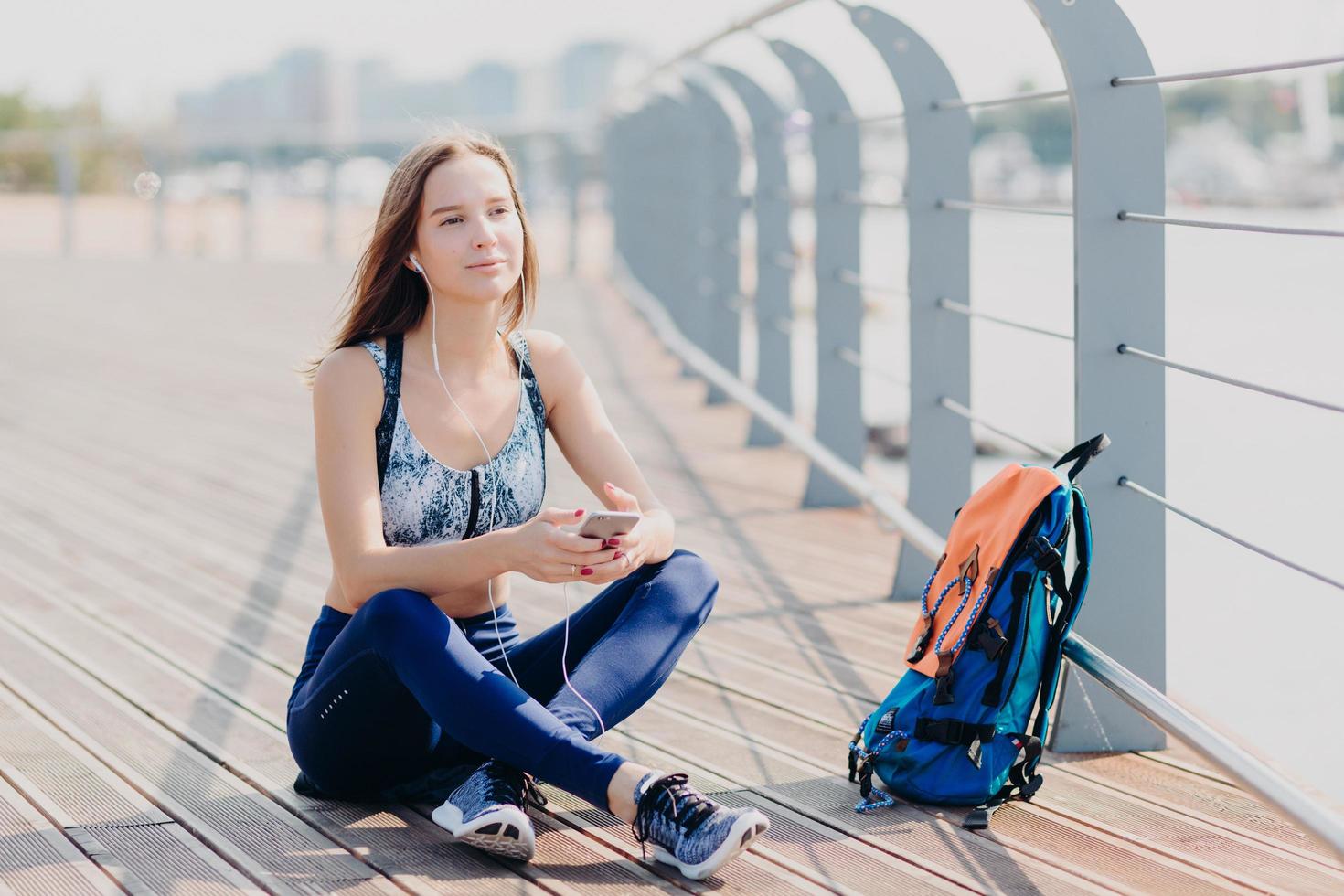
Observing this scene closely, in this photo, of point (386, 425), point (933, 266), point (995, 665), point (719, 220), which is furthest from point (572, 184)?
point (995, 665)

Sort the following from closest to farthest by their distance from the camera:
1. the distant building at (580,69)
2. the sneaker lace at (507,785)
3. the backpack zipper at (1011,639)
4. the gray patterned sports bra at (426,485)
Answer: the sneaker lace at (507,785), the backpack zipper at (1011,639), the gray patterned sports bra at (426,485), the distant building at (580,69)

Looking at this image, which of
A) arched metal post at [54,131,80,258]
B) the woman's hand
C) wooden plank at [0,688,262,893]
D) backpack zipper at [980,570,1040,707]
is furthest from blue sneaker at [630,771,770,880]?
arched metal post at [54,131,80,258]

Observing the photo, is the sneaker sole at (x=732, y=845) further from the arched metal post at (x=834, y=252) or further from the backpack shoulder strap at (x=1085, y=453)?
the arched metal post at (x=834, y=252)

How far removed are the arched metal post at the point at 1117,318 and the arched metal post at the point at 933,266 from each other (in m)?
0.90

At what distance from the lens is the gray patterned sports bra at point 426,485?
7.58 ft

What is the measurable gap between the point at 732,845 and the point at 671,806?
0.10m

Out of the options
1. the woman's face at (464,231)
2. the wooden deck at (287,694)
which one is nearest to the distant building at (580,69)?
the wooden deck at (287,694)

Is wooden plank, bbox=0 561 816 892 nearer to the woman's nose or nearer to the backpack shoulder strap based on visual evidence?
the backpack shoulder strap

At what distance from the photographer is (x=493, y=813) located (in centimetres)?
201

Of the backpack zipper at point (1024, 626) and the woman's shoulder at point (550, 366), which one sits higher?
the woman's shoulder at point (550, 366)

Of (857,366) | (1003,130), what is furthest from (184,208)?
(857,366)

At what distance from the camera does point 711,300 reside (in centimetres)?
634

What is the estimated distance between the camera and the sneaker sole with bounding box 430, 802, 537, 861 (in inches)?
79.0

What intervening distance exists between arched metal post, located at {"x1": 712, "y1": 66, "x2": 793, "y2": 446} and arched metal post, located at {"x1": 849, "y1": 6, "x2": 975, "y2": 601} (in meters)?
1.68
